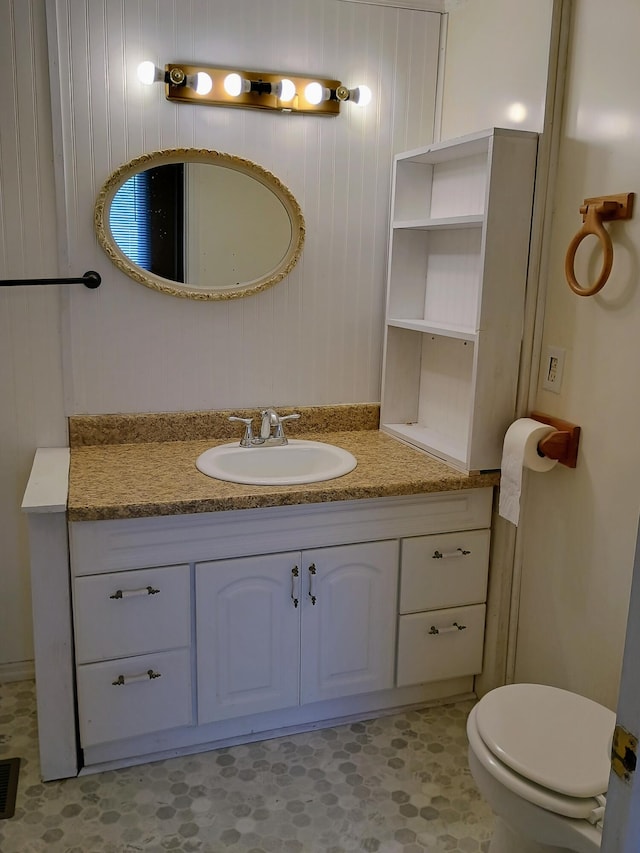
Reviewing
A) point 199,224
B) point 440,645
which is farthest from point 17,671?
point 199,224

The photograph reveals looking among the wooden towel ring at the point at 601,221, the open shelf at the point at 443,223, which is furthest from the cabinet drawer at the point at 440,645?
the open shelf at the point at 443,223

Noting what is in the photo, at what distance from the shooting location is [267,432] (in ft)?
7.57

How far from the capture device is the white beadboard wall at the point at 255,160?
2.08 m

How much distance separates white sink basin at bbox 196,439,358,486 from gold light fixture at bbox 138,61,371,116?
1.04 meters

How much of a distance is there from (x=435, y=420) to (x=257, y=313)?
692mm

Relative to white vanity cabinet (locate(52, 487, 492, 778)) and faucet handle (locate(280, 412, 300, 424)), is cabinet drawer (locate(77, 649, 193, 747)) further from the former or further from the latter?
faucet handle (locate(280, 412, 300, 424))

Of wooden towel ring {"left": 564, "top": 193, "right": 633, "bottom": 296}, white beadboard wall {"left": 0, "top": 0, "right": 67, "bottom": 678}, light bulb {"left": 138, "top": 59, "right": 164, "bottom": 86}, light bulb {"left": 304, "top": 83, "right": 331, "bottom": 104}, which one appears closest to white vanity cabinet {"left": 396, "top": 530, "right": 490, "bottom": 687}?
wooden towel ring {"left": 564, "top": 193, "right": 633, "bottom": 296}

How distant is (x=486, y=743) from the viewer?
152cm

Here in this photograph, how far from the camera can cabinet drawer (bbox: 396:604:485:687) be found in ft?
7.06

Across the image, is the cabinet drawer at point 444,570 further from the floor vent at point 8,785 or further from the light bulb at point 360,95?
the light bulb at point 360,95

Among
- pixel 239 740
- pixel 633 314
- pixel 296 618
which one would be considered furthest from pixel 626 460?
pixel 239 740

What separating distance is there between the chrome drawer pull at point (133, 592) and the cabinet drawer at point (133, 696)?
0.57 feet

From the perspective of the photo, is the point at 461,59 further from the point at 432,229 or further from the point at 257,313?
the point at 257,313

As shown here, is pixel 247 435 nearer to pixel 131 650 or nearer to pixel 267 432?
pixel 267 432
